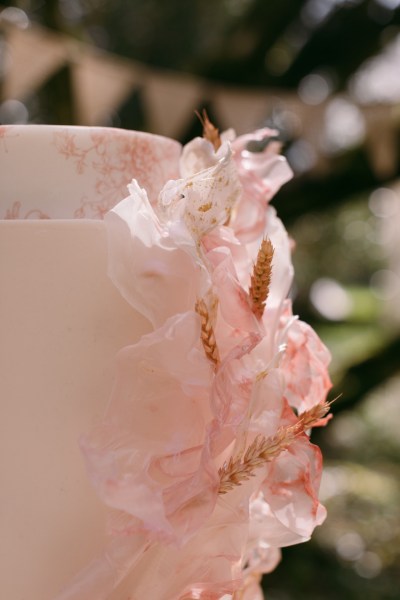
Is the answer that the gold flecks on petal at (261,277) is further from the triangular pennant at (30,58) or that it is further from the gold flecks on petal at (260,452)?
the triangular pennant at (30,58)

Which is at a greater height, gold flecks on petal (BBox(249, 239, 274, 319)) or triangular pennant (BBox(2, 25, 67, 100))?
gold flecks on petal (BBox(249, 239, 274, 319))

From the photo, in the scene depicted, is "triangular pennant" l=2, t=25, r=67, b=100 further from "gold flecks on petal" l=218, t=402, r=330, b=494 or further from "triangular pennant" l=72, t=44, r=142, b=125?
"gold flecks on petal" l=218, t=402, r=330, b=494

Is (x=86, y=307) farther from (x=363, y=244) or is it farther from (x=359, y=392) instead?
(x=363, y=244)

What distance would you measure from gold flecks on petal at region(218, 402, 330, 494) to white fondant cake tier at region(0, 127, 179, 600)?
88 millimetres

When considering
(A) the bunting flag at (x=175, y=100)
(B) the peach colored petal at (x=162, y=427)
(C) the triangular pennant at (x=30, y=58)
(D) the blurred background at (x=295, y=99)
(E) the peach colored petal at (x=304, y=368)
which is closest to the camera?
(B) the peach colored petal at (x=162, y=427)

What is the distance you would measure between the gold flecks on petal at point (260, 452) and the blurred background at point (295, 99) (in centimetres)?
157

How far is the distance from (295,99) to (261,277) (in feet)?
5.67

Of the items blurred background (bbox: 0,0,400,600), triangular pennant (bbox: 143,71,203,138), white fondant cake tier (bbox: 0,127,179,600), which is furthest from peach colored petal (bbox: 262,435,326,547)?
triangular pennant (bbox: 143,71,203,138)

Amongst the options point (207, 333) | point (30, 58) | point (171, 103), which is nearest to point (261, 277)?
point (207, 333)

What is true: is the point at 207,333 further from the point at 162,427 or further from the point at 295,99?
the point at 295,99

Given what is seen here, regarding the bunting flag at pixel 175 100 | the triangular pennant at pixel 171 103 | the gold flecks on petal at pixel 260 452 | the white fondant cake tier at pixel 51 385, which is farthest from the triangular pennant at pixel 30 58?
the gold flecks on petal at pixel 260 452

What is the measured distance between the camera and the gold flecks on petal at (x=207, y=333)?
0.45 metres

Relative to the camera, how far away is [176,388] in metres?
0.48

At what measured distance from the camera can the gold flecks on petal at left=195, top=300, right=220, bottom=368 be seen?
454 millimetres
